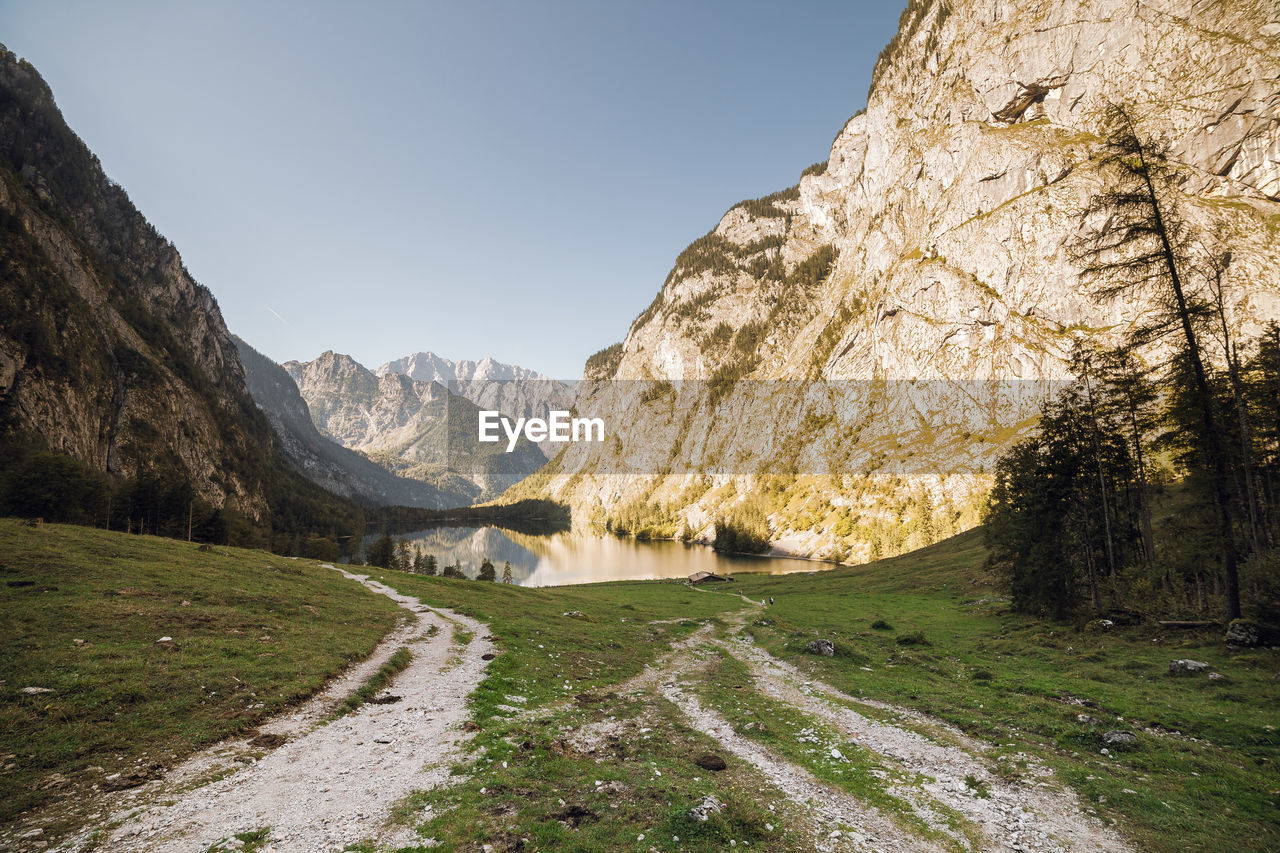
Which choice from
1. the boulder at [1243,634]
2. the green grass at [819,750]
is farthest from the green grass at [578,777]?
the boulder at [1243,634]

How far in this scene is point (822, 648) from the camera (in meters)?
27.8

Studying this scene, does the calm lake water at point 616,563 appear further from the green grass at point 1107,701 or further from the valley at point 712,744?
the valley at point 712,744

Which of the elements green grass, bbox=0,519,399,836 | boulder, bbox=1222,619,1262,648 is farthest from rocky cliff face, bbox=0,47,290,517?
boulder, bbox=1222,619,1262,648

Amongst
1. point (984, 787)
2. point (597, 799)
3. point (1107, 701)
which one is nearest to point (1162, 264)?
point (1107, 701)

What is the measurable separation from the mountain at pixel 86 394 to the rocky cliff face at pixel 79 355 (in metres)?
0.42

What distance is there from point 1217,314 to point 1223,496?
8.30 meters

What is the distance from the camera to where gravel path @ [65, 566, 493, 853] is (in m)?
8.41

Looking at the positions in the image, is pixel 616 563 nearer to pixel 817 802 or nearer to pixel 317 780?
pixel 317 780

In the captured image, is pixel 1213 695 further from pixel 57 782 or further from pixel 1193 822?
pixel 57 782

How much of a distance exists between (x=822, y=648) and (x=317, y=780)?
2546 cm

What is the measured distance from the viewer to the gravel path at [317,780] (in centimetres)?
841

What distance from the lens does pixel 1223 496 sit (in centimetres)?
2142

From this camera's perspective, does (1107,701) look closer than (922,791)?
No

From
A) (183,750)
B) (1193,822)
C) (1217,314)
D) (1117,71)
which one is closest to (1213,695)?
(1193,822)
